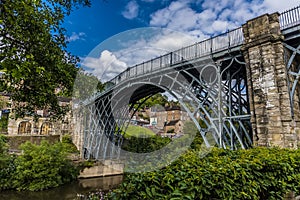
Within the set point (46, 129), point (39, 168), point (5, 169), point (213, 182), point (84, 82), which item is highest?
point (84, 82)

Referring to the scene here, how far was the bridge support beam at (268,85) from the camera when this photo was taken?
4852 millimetres

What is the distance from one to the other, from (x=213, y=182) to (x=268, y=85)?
4204 mm

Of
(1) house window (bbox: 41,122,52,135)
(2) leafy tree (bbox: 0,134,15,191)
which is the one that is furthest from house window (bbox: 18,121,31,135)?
(2) leafy tree (bbox: 0,134,15,191)

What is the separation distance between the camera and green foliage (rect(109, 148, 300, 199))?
6.01 feet

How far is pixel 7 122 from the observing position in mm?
30734

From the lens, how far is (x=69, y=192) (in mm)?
12703

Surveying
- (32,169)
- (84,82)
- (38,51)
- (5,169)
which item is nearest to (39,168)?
(32,169)

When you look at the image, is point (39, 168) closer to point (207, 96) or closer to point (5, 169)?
point (5, 169)

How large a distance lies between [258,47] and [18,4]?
5711 millimetres

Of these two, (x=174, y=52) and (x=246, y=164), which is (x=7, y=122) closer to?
(x=174, y=52)

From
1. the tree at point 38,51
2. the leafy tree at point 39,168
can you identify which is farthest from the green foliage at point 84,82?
the leafy tree at point 39,168

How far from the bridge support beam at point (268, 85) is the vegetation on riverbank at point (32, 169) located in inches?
497

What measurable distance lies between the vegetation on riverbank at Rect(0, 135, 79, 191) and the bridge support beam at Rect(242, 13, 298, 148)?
12.6 meters

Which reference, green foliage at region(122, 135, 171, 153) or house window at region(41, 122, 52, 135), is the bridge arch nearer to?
green foliage at region(122, 135, 171, 153)
